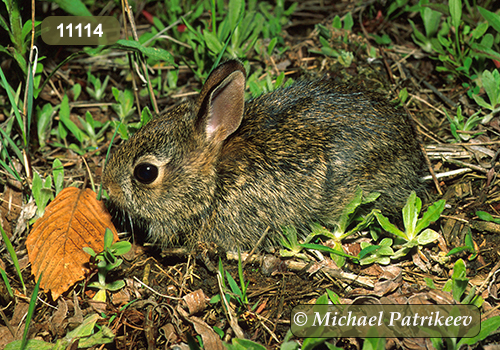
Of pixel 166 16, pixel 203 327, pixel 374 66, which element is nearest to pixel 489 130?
pixel 374 66

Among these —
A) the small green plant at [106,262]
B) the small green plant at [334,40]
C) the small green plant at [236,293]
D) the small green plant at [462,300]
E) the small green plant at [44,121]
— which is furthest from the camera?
the small green plant at [334,40]

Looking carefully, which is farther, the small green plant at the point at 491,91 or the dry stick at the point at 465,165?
the small green plant at the point at 491,91

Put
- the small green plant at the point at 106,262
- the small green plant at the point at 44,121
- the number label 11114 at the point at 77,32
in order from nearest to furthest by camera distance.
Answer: the small green plant at the point at 106,262 → the small green plant at the point at 44,121 → the number label 11114 at the point at 77,32

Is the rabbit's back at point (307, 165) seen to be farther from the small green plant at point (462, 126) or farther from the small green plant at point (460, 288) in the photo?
the small green plant at point (460, 288)

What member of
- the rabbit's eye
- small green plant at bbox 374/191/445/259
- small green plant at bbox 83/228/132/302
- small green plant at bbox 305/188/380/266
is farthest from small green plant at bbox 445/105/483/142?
small green plant at bbox 83/228/132/302

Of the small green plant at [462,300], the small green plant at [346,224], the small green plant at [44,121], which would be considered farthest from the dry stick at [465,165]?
the small green plant at [44,121]

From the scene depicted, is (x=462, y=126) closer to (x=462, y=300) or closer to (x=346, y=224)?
(x=346, y=224)
